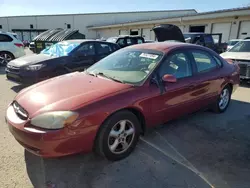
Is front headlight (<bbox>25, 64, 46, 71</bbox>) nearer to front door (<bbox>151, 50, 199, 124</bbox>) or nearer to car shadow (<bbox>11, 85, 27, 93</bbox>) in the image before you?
car shadow (<bbox>11, 85, 27, 93</bbox>)

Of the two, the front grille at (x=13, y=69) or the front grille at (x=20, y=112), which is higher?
the front grille at (x=20, y=112)

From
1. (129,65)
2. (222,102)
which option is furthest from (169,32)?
(129,65)

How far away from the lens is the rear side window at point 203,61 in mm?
3877

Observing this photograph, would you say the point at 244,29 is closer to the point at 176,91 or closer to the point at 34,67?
the point at 34,67

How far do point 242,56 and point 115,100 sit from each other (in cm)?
653

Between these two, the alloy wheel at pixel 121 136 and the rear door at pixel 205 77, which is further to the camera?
the rear door at pixel 205 77

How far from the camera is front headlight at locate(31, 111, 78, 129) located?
2320 mm

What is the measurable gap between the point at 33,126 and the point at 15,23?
176 ft

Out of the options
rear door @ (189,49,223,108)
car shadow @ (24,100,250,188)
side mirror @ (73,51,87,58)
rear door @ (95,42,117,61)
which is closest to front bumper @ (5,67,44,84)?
side mirror @ (73,51,87,58)

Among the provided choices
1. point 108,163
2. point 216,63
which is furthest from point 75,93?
point 216,63

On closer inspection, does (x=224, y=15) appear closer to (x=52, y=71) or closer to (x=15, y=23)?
(x=52, y=71)

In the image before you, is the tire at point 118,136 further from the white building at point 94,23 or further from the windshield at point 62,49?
the white building at point 94,23

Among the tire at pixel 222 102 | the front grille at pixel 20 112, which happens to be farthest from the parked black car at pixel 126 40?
the front grille at pixel 20 112

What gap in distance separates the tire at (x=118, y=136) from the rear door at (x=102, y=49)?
453 cm
